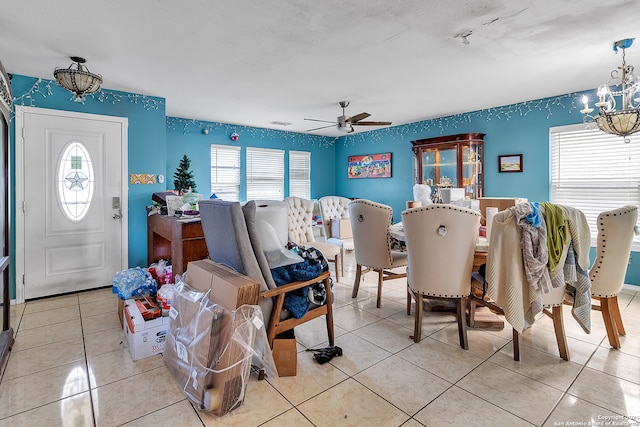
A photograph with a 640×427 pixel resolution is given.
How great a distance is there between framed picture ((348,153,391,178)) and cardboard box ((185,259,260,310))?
17.3 feet

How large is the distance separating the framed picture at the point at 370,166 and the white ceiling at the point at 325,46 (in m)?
2.34

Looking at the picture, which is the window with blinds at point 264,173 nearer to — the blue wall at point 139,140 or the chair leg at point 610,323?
the blue wall at point 139,140

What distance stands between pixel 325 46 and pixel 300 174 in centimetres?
455

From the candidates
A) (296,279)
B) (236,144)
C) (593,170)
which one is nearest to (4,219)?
(296,279)

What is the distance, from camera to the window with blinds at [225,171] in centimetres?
620

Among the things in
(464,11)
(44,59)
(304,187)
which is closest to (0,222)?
(44,59)

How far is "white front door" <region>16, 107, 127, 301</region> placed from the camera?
3.53 metres

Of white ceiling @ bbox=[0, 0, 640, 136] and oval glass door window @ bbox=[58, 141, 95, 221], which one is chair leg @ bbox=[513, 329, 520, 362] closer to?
white ceiling @ bbox=[0, 0, 640, 136]

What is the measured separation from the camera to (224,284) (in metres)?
1.76

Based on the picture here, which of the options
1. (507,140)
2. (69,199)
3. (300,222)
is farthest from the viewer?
(507,140)

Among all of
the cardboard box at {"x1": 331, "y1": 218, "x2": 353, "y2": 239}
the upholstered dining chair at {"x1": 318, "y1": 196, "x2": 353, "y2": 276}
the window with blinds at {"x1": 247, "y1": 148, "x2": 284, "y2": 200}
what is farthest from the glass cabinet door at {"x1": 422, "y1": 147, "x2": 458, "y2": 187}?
the window with blinds at {"x1": 247, "y1": 148, "x2": 284, "y2": 200}

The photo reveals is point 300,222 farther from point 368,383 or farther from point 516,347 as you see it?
point 516,347

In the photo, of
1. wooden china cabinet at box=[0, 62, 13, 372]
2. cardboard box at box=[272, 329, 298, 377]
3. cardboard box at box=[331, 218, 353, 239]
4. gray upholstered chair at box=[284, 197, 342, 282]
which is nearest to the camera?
cardboard box at box=[272, 329, 298, 377]

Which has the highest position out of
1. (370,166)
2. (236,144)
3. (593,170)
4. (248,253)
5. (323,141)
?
(323,141)
